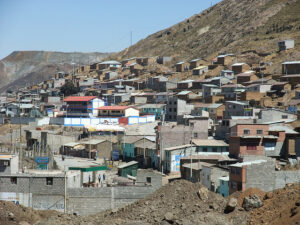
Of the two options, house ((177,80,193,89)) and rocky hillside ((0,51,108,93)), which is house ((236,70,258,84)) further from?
rocky hillside ((0,51,108,93))

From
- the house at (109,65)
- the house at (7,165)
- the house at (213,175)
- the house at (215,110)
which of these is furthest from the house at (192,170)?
the house at (109,65)

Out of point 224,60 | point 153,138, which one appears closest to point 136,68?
point 224,60

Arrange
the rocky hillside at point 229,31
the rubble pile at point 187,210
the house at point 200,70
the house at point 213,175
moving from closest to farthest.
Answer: the rubble pile at point 187,210 → the house at point 213,175 → the house at point 200,70 → the rocky hillside at point 229,31

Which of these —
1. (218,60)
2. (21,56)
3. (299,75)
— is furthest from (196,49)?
(21,56)

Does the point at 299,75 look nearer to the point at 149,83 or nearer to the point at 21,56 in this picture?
the point at 149,83

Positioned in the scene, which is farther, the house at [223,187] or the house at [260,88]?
the house at [260,88]

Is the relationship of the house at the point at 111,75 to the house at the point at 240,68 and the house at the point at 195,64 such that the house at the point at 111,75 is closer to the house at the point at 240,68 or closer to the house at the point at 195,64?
the house at the point at 195,64
